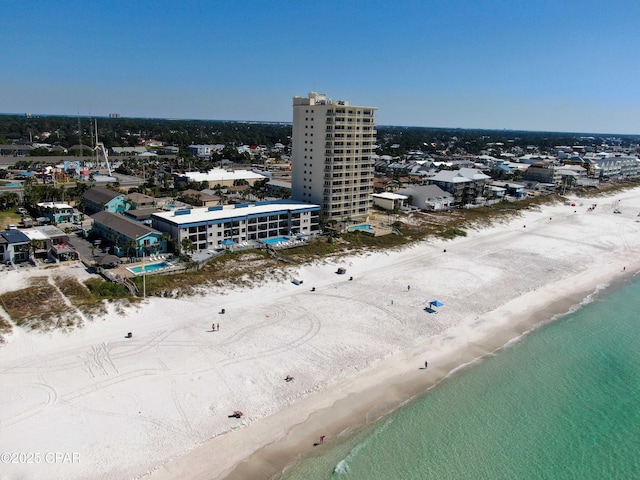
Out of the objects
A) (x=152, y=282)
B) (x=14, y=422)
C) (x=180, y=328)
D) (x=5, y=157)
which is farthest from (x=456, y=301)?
(x=5, y=157)

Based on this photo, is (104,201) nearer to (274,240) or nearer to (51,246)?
(51,246)

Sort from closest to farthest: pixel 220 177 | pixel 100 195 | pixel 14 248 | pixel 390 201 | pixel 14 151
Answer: pixel 14 248 < pixel 100 195 < pixel 390 201 < pixel 220 177 < pixel 14 151

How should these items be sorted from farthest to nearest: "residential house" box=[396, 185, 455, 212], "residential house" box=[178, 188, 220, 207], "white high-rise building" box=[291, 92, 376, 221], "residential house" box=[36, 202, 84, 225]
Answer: "residential house" box=[396, 185, 455, 212] < "residential house" box=[178, 188, 220, 207] < "residential house" box=[36, 202, 84, 225] < "white high-rise building" box=[291, 92, 376, 221]

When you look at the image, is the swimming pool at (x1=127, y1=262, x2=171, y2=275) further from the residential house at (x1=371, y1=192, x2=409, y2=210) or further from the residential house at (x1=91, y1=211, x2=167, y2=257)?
the residential house at (x1=371, y1=192, x2=409, y2=210)

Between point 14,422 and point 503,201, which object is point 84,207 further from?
point 503,201

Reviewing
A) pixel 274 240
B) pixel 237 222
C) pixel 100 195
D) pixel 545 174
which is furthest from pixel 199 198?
pixel 545 174

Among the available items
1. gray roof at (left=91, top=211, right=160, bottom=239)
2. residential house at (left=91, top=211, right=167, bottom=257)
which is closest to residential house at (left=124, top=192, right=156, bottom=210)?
gray roof at (left=91, top=211, right=160, bottom=239)
